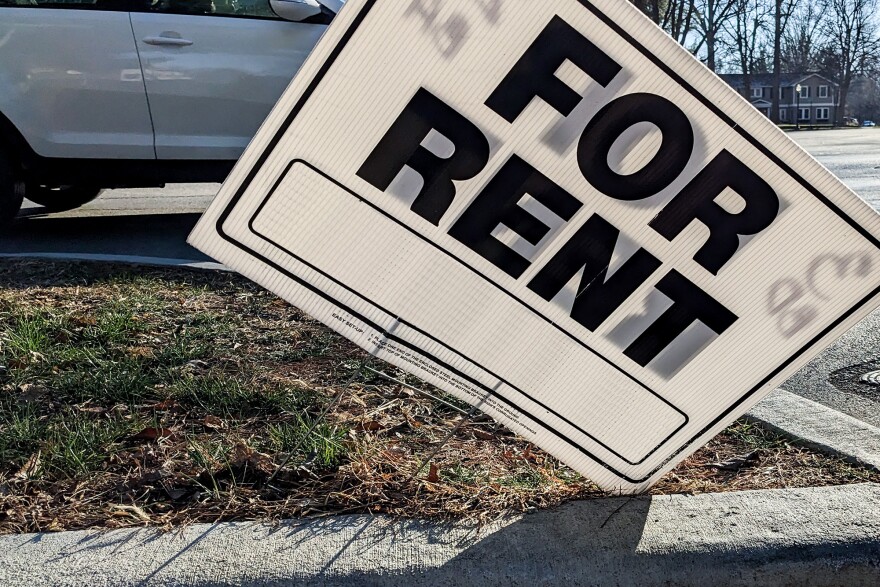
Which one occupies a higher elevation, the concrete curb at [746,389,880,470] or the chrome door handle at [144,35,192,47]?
the concrete curb at [746,389,880,470]

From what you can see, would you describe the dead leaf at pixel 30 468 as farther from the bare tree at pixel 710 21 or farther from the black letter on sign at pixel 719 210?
the bare tree at pixel 710 21

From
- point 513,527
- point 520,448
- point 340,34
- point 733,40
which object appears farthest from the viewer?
point 733,40

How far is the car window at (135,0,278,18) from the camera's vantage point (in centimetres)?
565

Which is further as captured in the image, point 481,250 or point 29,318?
point 29,318

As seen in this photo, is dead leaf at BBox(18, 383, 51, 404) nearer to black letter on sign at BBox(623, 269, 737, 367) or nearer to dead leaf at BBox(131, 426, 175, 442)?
dead leaf at BBox(131, 426, 175, 442)

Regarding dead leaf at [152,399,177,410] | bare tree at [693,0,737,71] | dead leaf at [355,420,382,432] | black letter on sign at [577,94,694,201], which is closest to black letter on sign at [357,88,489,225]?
black letter on sign at [577,94,694,201]

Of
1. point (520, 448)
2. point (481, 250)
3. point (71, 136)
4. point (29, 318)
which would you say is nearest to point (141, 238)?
point (71, 136)

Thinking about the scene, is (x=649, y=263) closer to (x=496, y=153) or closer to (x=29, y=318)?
(x=496, y=153)

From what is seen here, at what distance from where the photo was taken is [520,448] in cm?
279

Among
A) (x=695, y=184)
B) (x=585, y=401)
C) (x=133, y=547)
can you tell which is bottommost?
(x=133, y=547)

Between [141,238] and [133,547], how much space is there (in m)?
4.18

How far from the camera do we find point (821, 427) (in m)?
2.91

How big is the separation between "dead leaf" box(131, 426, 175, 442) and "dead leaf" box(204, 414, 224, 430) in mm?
116

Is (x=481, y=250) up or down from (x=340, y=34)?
down
